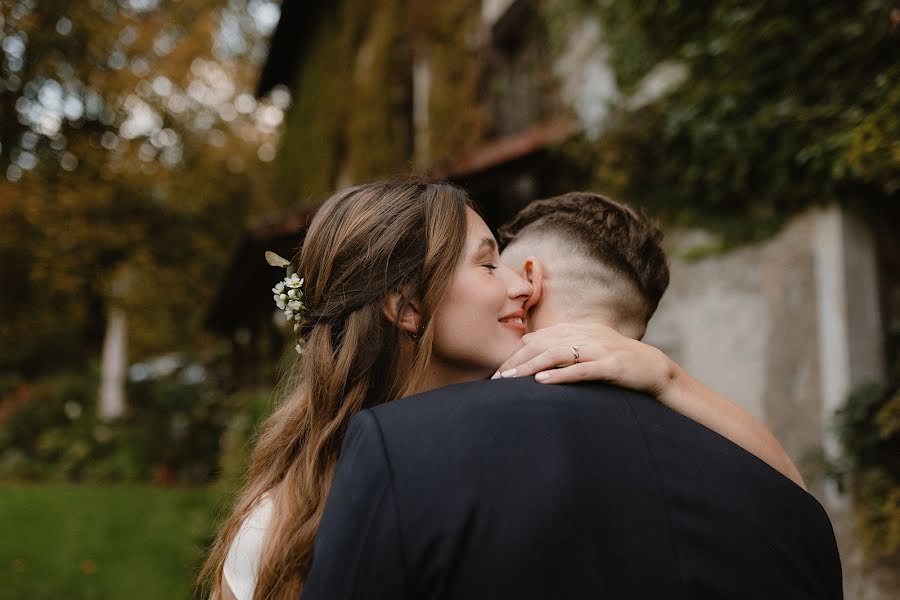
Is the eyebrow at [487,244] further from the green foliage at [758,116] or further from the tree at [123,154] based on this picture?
the tree at [123,154]

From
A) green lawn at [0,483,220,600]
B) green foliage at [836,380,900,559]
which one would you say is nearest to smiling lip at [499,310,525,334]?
green foliage at [836,380,900,559]

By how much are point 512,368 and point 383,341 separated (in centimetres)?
39

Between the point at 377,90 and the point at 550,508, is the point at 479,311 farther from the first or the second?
the point at 377,90

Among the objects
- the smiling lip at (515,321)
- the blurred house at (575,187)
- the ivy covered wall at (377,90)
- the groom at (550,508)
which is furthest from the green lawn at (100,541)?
the groom at (550,508)

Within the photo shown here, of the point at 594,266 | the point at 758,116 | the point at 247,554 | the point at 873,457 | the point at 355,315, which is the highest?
the point at 758,116

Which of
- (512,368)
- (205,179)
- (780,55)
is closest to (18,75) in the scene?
(205,179)

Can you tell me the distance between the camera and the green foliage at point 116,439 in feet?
42.8

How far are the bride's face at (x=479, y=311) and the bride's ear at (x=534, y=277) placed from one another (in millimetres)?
18

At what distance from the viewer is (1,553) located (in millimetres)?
7590

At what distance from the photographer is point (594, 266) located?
1.92 meters

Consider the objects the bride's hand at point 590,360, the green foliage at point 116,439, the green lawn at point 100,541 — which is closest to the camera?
the bride's hand at point 590,360

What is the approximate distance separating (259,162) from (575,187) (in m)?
14.0

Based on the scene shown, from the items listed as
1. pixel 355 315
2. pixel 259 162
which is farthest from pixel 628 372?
pixel 259 162

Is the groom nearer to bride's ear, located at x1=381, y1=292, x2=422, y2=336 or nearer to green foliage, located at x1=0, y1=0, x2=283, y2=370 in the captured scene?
bride's ear, located at x1=381, y1=292, x2=422, y2=336
